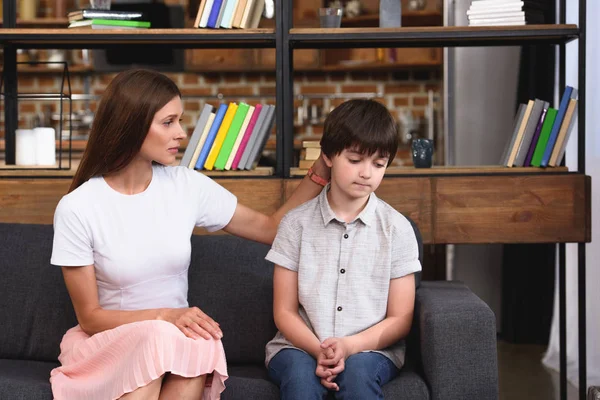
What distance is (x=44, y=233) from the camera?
255cm

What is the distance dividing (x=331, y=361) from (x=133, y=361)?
445 mm

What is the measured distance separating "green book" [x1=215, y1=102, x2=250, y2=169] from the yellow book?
1 centimetres

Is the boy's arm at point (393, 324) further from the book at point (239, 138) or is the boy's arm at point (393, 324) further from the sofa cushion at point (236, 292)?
the book at point (239, 138)

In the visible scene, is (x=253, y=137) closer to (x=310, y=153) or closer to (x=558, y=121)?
(x=310, y=153)

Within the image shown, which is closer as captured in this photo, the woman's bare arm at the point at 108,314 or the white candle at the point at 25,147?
the woman's bare arm at the point at 108,314

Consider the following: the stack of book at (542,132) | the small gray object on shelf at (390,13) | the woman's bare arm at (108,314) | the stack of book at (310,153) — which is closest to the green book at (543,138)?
the stack of book at (542,132)

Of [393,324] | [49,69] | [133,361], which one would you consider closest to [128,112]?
[133,361]

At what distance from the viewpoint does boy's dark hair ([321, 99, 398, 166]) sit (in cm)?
207

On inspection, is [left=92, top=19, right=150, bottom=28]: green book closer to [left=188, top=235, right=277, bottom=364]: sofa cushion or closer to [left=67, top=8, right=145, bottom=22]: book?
[left=67, top=8, right=145, bottom=22]: book

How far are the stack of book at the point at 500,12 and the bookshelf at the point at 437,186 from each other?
0.20ft

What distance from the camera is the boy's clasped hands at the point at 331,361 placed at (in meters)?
1.97

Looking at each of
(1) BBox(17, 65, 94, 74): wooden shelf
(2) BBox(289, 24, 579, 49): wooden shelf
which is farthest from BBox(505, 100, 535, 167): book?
(1) BBox(17, 65, 94, 74): wooden shelf

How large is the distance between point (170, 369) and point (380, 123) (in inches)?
30.0

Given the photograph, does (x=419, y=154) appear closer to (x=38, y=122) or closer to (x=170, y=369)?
(x=170, y=369)
